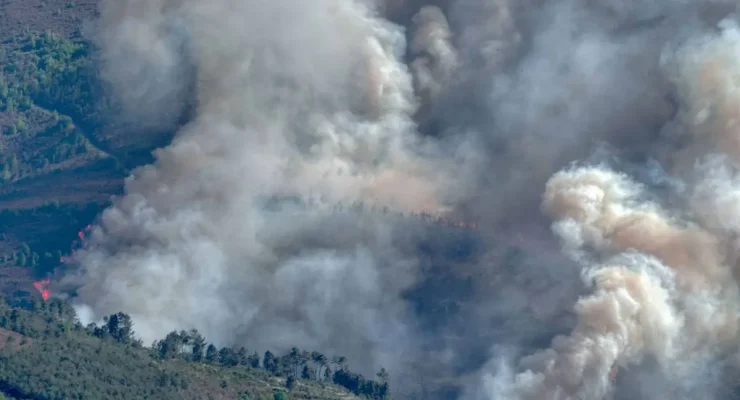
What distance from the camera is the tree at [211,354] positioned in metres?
148

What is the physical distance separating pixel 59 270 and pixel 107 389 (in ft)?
123

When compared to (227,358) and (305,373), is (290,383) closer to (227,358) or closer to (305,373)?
(305,373)

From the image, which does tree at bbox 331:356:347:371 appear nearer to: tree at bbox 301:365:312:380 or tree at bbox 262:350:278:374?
tree at bbox 301:365:312:380

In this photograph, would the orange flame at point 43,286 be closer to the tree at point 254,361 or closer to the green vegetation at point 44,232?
the green vegetation at point 44,232

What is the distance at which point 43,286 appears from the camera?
165 m

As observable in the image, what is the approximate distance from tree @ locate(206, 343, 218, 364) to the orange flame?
2007 cm

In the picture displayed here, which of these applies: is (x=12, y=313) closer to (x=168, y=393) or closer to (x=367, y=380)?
(x=168, y=393)

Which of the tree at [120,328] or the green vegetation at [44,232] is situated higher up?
the green vegetation at [44,232]

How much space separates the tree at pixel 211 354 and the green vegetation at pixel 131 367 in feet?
0.28

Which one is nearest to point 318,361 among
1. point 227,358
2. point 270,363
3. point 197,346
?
point 270,363

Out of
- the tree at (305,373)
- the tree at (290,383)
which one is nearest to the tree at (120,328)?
the tree at (290,383)

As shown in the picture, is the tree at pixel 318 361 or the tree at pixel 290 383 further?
the tree at pixel 318 361

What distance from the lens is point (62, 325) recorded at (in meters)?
142

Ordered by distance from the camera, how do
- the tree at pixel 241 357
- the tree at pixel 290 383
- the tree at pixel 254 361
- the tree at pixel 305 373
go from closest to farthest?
1. the tree at pixel 290 383
2. the tree at pixel 241 357
3. the tree at pixel 254 361
4. the tree at pixel 305 373
